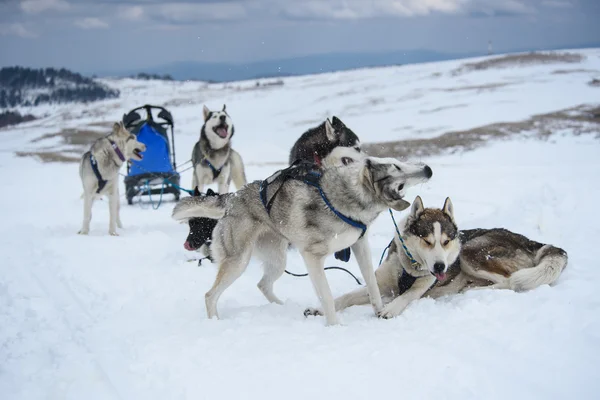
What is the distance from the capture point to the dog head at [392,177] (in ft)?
12.0

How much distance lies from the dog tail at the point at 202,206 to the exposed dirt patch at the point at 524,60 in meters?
45.2

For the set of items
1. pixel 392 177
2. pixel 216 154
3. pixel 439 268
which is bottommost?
pixel 439 268

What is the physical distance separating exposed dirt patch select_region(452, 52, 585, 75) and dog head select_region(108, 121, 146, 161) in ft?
140

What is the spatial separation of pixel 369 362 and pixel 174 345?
1397 mm

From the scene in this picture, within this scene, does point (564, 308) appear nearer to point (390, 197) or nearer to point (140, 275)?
point (390, 197)

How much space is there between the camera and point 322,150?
5.88m

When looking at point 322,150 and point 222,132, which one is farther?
point 222,132

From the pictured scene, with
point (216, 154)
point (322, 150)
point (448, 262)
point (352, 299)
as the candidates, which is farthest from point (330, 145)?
point (216, 154)

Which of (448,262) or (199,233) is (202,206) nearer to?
(199,233)

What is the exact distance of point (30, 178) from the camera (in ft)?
51.7

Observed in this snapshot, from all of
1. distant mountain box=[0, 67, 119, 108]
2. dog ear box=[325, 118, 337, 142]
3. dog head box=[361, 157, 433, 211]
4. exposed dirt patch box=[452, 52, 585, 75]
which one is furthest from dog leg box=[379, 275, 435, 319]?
distant mountain box=[0, 67, 119, 108]

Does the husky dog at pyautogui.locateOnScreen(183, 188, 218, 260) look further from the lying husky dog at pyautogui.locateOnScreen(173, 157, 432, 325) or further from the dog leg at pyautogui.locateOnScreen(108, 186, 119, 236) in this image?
the dog leg at pyautogui.locateOnScreen(108, 186, 119, 236)

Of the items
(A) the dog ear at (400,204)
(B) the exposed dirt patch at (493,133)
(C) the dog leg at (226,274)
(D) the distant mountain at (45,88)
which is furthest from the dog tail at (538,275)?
(D) the distant mountain at (45,88)

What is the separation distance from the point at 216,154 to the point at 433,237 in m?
5.36
